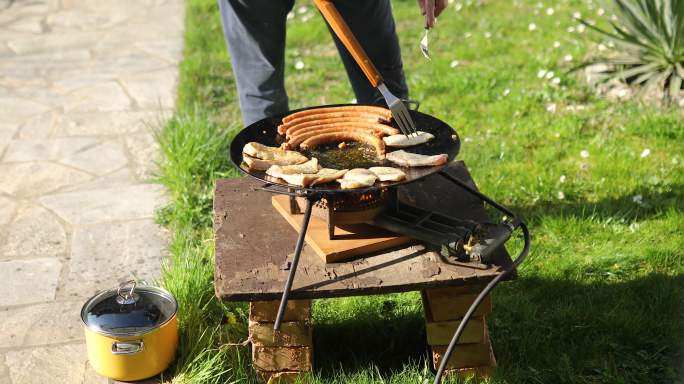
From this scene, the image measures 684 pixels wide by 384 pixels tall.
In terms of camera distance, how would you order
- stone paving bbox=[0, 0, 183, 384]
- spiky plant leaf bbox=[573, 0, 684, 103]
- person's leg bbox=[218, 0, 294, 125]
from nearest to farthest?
stone paving bbox=[0, 0, 183, 384] < person's leg bbox=[218, 0, 294, 125] < spiky plant leaf bbox=[573, 0, 684, 103]

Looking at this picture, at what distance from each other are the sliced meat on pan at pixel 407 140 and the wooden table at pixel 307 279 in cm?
29

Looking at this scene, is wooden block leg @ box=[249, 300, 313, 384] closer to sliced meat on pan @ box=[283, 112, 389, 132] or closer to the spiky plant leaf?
sliced meat on pan @ box=[283, 112, 389, 132]

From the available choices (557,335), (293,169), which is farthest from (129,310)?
(557,335)

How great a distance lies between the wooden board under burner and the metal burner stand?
0.05m

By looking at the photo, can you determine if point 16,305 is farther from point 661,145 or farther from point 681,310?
point 661,145

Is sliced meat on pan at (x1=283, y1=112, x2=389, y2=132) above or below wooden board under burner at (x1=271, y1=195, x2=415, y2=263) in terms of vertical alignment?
above

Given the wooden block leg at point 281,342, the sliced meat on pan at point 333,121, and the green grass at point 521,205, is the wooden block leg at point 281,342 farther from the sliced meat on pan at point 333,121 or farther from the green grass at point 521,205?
the sliced meat on pan at point 333,121

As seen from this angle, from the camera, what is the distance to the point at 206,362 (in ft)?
10.6

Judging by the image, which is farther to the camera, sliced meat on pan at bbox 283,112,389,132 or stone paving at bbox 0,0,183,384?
stone paving at bbox 0,0,183,384

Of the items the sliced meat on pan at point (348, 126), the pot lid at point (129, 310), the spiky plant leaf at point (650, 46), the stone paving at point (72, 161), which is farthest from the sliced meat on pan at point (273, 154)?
the spiky plant leaf at point (650, 46)

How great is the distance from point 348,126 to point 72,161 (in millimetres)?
2698

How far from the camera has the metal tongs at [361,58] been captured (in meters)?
3.07

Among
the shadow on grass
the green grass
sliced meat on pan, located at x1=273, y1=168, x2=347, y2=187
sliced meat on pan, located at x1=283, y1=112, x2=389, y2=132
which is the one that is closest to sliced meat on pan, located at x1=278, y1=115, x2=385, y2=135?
sliced meat on pan, located at x1=283, y1=112, x2=389, y2=132

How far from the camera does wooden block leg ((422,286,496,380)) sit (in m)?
3.14
